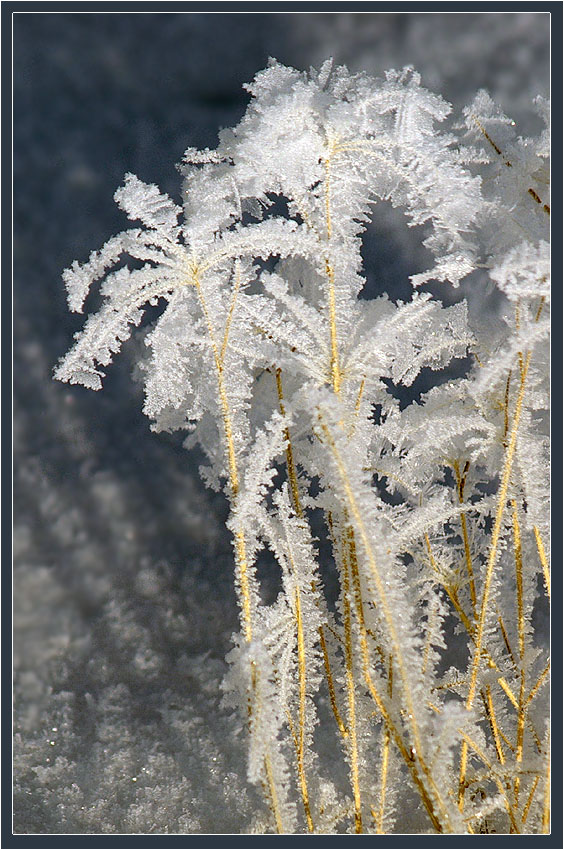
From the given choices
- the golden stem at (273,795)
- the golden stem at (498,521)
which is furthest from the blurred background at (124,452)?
the golden stem at (498,521)

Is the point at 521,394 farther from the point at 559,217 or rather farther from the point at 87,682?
the point at 87,682

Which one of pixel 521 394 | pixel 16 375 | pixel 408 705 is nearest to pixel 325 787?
pixel 408 705

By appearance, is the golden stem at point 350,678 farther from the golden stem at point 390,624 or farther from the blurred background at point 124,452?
the blurred background at point 124,452

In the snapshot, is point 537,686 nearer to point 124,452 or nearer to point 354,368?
point 354,368

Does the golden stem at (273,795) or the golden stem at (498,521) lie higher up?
the golden stem at (498,521)

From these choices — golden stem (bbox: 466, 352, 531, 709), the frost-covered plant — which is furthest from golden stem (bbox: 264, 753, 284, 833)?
golden stem (bbox: 466, 352, 531, 709)

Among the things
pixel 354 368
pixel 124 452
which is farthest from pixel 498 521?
pixel 124 452

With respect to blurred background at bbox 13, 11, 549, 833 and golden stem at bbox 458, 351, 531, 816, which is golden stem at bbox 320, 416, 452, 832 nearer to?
golden stem at bbox 458, 351, 531, 816

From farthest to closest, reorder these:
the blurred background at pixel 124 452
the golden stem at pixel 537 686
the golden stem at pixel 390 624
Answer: the blurred background at pixel 124 452
the golden stem at pixel 537 686
the golden stem at pixel 390 624
